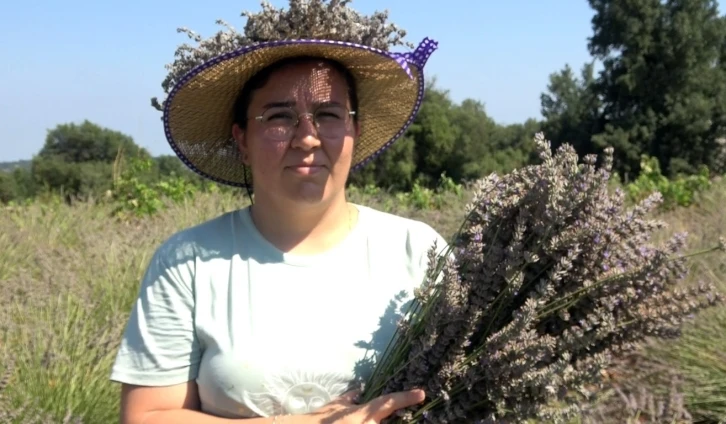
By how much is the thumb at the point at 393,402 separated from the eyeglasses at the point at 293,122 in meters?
0.58

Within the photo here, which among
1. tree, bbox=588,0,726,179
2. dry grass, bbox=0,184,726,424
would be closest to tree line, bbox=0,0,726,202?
tree, bbox=588,0,726,179

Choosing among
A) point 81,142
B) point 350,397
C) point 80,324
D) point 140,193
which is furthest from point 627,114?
point 350,397

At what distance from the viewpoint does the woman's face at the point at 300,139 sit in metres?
1.73

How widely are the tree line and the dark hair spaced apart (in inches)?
1013

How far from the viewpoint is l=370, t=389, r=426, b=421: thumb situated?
5.03 feet

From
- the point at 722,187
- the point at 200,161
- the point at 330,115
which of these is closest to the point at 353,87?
the point at 330,115

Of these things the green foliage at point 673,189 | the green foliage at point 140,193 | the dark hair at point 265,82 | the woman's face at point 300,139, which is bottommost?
the woman's face at point 300,139

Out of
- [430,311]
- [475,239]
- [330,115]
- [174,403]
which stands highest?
[330,115]

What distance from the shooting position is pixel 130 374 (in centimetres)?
171

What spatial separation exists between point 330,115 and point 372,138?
1.75 feet

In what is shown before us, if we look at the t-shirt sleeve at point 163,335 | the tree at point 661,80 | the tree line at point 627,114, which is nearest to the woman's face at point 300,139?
the t-shirt sleeve at point 163,335

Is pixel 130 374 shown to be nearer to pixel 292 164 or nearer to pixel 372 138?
pixel 292 164

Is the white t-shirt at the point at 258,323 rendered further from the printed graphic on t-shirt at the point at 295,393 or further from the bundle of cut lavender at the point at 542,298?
the bundle of cut lavender at the point at 542,298

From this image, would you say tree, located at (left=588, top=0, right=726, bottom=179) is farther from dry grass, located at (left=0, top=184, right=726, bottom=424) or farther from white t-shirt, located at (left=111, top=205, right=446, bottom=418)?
white t-shirt, located at (left=111, top=205, right=446, bottom=418)
